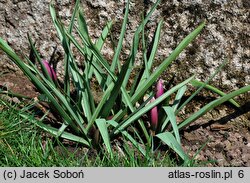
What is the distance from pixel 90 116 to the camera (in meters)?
3.17

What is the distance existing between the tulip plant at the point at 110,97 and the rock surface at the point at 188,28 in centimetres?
9

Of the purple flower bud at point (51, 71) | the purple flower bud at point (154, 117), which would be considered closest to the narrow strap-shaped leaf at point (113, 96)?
the purple flower bud at point (154, 117)

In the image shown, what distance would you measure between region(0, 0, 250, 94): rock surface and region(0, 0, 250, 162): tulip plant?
0.28 feet

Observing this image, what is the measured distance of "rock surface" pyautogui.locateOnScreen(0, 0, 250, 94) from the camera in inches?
130

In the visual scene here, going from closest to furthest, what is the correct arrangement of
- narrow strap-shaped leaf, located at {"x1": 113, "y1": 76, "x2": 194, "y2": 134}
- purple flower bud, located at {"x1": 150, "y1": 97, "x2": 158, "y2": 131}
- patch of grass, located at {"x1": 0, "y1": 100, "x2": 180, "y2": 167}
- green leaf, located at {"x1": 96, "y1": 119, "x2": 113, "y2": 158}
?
patch of grass, located at {"x1": 0, "y1": 100, "x2": 180, "y2": 167} → green leaf, located at {"x1": 96, "y1": 119, "x2": 113, "y2": 158} → narrow strap-shaped leaf, located at {"x1": 113, "y1": 76, "x2": 194, "y2": 134} → purple flower bud, located at {"x1": 150, "y1": 97, "x2": 158, "y2": 131}

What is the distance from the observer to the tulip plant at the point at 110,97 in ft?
10.0

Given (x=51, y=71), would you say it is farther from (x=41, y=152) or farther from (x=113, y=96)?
(x=41, y=152)

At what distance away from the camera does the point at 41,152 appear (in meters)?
2.94

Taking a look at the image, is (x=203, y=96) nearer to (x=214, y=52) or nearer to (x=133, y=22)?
(x=214, y=52)

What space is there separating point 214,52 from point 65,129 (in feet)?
2.78

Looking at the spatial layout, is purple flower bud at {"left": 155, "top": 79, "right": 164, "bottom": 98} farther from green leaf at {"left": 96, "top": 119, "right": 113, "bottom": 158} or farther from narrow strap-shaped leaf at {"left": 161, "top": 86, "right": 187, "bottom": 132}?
green leaf at {"left": 96, "top": 119, "right": 113, "bottom": 158}

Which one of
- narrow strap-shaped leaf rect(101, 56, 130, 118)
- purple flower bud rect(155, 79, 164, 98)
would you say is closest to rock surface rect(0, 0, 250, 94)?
purple flower bud rect(155, 79, 164, 98)

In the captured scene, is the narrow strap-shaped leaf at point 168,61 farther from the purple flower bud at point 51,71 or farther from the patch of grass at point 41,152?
the purple flower bud at point 51,71

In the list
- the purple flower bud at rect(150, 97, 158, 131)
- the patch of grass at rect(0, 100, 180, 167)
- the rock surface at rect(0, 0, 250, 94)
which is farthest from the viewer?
the rock surface at rect(0, 0, 250, 94)
